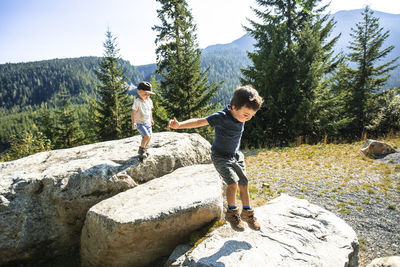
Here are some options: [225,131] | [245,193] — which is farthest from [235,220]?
[225,131]

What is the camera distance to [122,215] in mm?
3500

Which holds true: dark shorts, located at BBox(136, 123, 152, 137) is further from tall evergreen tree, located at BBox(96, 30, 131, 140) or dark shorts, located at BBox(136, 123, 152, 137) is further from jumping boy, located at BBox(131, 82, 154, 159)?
tall evergreen tree, located at BBox(96, 30, 131, 140)

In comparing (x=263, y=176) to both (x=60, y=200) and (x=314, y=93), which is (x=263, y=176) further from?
(x=314, y=93)

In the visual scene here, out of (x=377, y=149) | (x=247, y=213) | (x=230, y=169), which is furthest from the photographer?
(x=377, y=149)

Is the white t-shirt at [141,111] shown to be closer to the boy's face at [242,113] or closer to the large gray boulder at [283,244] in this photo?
the boy's face at [242,113]

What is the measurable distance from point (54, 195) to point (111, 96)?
19331mm

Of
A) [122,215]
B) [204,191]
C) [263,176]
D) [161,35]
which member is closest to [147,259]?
[122,215]

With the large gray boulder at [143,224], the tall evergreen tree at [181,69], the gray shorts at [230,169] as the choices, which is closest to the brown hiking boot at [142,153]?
the large gray boulder at [143,224]

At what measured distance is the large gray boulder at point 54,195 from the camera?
400 cm

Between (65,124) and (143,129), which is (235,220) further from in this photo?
(65,124)

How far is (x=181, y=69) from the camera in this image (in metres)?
13.4

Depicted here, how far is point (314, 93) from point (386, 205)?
8.42 m

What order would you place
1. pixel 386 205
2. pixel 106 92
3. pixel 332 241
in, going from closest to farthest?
pixel 332 241, pixel 386 205, pixel 106 92

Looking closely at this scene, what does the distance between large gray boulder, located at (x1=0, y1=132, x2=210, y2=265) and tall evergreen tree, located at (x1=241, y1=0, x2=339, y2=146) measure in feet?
31.5
